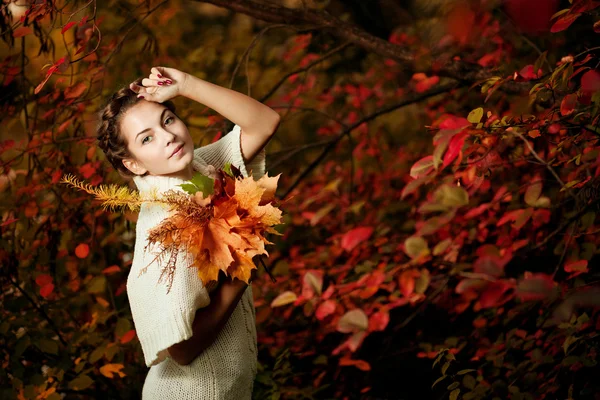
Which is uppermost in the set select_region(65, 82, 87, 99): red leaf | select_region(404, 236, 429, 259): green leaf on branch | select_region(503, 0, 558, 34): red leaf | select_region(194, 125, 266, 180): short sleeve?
select_region(503, 0, 558, 34): red leaf

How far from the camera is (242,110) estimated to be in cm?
178

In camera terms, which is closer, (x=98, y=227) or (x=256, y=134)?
(x=256, y=134)

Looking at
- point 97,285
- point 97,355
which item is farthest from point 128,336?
point 97,285

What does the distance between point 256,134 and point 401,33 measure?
11.5 feet

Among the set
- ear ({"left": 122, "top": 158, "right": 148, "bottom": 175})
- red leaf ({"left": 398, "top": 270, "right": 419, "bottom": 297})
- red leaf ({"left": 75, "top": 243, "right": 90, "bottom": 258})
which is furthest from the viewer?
red leaf ({"left": 75, "top": 243, "right": 90, "bottom": 258})

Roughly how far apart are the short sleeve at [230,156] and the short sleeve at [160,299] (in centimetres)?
26

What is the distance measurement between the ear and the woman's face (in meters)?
0.02

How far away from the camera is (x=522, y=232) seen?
330 cm

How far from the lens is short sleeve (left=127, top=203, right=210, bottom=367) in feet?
5.32

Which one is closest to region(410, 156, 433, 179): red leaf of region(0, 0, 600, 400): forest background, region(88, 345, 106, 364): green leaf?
region(0, 0, 600, 400): forest background

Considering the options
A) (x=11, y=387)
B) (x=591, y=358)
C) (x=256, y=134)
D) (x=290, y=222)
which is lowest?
(x=290, y=222)

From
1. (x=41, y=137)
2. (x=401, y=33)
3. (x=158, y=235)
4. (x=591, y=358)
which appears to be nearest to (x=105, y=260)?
(x=41, y=137)

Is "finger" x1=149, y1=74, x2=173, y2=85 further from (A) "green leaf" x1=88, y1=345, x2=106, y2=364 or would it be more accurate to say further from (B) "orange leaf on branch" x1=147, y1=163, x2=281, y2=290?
(A) "green leaf" x1=88, y1=345, x2=106, y2=364

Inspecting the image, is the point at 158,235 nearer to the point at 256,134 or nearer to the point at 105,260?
the point at 256,134
